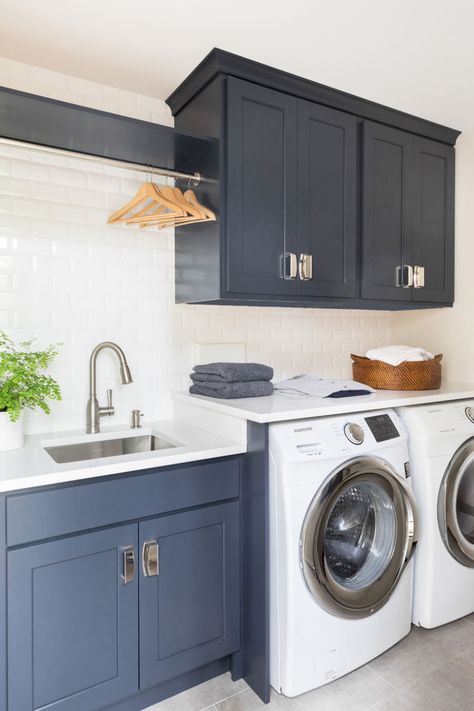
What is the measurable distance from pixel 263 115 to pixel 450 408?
1.55 m

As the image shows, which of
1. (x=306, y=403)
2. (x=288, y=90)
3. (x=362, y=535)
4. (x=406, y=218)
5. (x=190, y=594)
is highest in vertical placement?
(x=288, y=90)

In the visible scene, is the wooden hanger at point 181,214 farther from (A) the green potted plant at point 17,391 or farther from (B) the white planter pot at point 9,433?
(B) the white planter pot at point 9,433

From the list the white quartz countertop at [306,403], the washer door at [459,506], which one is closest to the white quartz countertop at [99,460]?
the white quartz countertop at [306,403]

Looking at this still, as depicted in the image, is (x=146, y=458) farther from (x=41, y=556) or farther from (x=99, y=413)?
(x=99, y=413)

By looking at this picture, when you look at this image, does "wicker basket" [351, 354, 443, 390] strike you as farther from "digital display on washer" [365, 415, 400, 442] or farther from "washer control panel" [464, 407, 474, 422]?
"digital display on washer" [365, 415, 400, 442]

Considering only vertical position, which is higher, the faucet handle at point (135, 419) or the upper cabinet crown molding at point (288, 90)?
the upper cabinet crown molding at point (288, 90)

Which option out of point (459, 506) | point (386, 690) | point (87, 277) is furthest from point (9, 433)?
point (459, 506)

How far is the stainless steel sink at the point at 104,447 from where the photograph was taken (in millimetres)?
2006

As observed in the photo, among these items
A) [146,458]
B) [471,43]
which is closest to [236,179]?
[471,43]

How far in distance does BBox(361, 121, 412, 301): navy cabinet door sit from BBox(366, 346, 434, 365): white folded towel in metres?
0.27

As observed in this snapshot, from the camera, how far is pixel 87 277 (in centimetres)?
216

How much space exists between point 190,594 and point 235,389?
0.81 meters

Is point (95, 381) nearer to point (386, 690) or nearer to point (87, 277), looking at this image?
point (87, 277)

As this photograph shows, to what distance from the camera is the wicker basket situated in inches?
99.3
